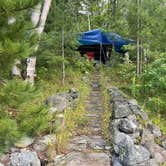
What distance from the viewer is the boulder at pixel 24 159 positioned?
5.48 metres

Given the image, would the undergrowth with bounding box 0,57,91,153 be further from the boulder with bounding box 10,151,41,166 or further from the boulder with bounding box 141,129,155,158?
the boulder with bounding box 141,129,155,158

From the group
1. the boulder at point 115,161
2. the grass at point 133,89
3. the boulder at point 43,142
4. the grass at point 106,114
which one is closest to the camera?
the boulder at point 115,161

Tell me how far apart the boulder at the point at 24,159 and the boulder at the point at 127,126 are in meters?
1.80

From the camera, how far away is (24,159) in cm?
554

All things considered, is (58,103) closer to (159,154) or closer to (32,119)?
(159,154)

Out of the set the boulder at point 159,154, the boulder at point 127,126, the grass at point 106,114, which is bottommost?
the boulder at point 159,154

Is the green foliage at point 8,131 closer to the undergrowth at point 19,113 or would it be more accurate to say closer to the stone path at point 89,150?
the undergrowth at point 19,113

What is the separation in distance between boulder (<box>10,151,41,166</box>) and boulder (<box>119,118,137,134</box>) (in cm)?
180

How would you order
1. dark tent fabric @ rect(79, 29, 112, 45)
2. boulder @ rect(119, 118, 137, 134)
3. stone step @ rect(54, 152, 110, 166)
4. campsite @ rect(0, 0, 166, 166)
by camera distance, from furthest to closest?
dark tent fabric @ rect(79, 29, 112, 45) → boulder @ rect(119, 118, 137, 134) → stone step @ rect(54, 152, 110, 166) → campsite @ rect(0, 0, 166, 166)

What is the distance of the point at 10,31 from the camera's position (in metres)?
3.56

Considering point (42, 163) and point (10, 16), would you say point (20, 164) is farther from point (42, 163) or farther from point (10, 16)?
point (10, 16)

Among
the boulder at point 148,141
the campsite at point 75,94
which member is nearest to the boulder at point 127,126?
the campsite at point 75,94

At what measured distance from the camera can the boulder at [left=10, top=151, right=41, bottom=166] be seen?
5.48m

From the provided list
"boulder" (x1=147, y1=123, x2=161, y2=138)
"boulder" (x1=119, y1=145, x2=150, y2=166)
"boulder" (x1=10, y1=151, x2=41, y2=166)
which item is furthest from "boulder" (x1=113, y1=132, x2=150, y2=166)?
"boulder" (x1=10, y1=151, x2=41, y2=166)
